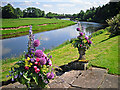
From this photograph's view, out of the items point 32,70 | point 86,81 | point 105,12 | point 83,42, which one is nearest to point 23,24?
A: point 83,42

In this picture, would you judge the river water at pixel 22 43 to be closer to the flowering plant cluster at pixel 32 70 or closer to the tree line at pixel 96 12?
the flowering plant cluster at pixel 32 70

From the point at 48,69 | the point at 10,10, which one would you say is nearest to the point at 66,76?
the point at 48,69

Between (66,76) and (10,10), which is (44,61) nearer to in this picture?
(66,76)

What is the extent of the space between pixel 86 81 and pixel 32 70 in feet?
7.68

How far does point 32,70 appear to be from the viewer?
8.98ft

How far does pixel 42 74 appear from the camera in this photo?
109 inches

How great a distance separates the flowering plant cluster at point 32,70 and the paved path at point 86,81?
4.98 feet

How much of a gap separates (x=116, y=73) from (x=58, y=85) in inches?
90.8

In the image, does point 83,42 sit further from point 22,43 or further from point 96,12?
point 96,12

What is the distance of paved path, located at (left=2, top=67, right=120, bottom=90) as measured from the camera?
4188 mm

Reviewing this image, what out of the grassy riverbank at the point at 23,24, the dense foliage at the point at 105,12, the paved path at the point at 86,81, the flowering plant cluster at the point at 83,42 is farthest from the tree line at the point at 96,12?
the grassy riverbank at the point at 23,24

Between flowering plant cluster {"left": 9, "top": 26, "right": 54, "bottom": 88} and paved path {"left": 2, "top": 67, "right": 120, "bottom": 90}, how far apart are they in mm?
1519

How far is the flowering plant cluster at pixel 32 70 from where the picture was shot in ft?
8.71

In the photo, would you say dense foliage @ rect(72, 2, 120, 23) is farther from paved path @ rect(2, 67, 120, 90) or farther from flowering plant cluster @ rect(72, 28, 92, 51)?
paved path @ rect(2, 67, 120, 90)
